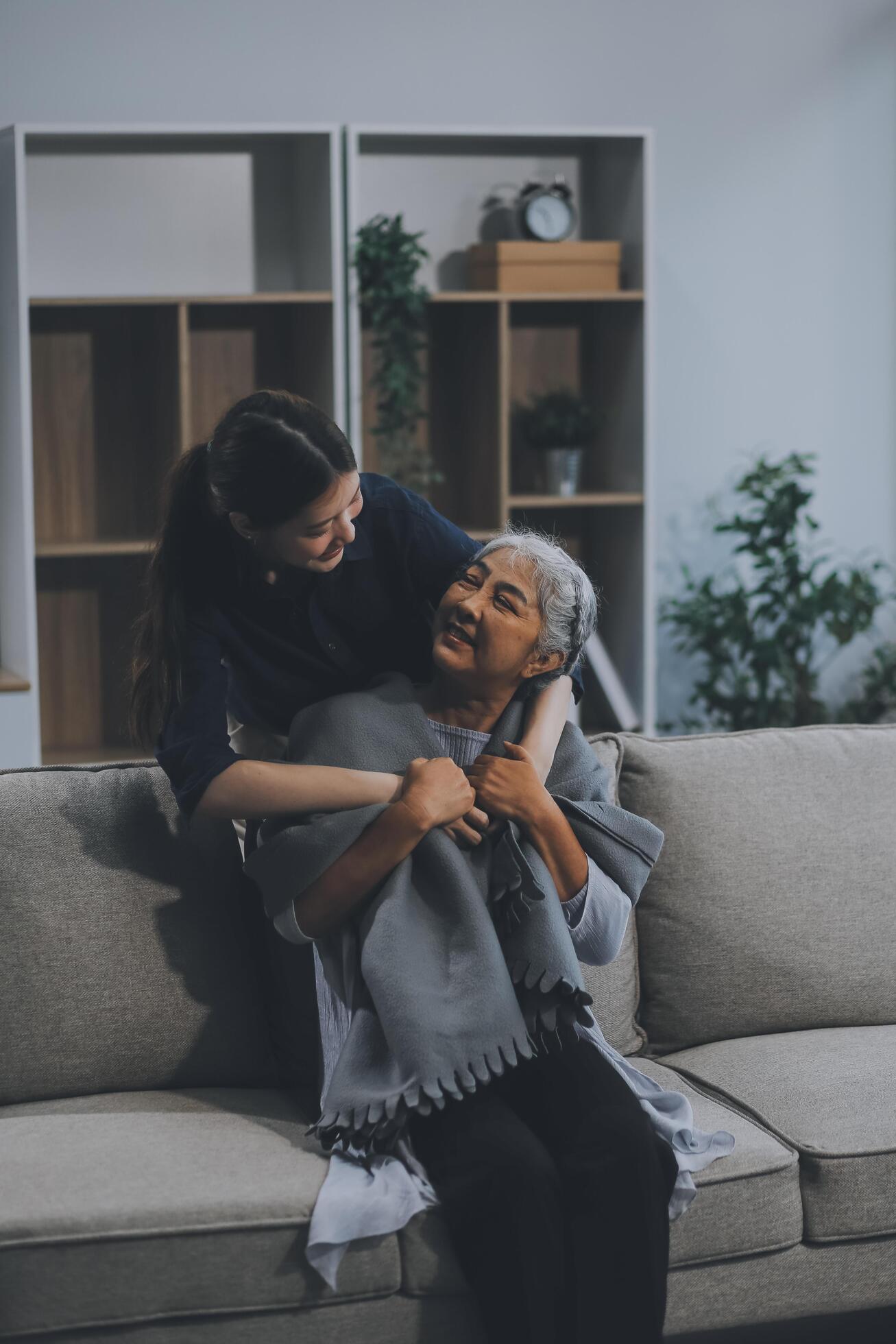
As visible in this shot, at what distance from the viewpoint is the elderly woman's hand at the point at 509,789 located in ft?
5.80

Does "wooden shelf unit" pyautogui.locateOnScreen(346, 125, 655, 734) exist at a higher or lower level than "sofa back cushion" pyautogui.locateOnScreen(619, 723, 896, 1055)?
higher

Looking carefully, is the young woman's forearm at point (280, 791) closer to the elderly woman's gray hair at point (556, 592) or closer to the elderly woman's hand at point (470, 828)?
the elderly woman's hand at point (470, 828)

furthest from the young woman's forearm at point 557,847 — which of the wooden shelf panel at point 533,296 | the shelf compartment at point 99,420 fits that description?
the shelf compartment at point 99,420

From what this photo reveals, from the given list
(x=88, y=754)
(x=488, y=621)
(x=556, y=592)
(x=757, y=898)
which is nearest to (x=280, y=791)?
(x=488, y=621)

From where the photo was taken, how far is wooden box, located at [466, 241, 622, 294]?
363 cm

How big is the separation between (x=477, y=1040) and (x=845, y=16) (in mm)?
3595

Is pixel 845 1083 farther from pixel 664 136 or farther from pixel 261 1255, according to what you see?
pixel 664 136

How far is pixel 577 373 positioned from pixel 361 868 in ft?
8.49

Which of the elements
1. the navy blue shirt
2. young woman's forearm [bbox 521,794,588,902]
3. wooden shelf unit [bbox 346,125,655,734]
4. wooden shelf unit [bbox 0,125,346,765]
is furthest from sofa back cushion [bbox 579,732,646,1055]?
wooden shelf unit [bbox 0,125,346,765]

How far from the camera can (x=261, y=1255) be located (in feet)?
5.12

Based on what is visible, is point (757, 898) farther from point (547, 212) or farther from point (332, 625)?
point (547, 212)

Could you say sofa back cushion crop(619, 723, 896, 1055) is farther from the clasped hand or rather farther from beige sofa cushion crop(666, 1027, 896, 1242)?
the clasped hand

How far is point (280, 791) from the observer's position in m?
1.71

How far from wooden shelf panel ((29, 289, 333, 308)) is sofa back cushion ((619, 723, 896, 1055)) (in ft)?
5.82
